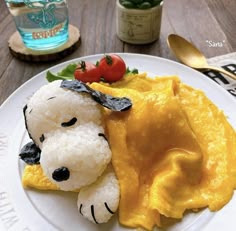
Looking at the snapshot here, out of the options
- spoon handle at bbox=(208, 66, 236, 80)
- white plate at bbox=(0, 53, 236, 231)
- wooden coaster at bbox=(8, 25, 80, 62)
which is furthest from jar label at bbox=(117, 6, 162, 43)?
white plate at bbox=(0, 53, 236, 231)

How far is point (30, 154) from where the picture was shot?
0.79 meters

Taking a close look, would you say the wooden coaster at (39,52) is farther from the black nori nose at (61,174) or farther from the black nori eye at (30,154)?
the black nori nose at (61,174)

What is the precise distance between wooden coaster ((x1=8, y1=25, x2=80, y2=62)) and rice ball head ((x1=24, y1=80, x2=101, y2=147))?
0.56 m

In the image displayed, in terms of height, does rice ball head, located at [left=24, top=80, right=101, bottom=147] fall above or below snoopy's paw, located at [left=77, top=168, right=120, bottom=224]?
above

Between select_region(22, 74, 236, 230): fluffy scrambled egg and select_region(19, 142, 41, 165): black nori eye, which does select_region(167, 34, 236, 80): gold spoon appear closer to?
select_region(22, 74, 236, 230): fluffy scrambled egg

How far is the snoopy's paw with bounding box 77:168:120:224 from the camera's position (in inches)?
26.5

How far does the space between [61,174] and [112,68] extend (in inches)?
18.5

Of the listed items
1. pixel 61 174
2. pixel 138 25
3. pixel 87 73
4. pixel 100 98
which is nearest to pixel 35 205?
pixel 61 174

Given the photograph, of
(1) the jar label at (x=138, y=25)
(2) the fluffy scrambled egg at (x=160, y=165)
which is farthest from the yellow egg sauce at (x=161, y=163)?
(1) the jar label at (x=138, y=25)

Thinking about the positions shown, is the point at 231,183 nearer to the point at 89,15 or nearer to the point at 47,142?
the point at 47,142

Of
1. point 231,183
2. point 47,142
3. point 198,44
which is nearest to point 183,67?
point 198,44

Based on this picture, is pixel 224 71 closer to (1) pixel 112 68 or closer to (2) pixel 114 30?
(1) pixel 112 68

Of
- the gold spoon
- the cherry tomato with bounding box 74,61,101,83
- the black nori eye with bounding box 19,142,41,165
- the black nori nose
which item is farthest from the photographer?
the gold spoon

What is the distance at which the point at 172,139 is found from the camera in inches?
30.5
